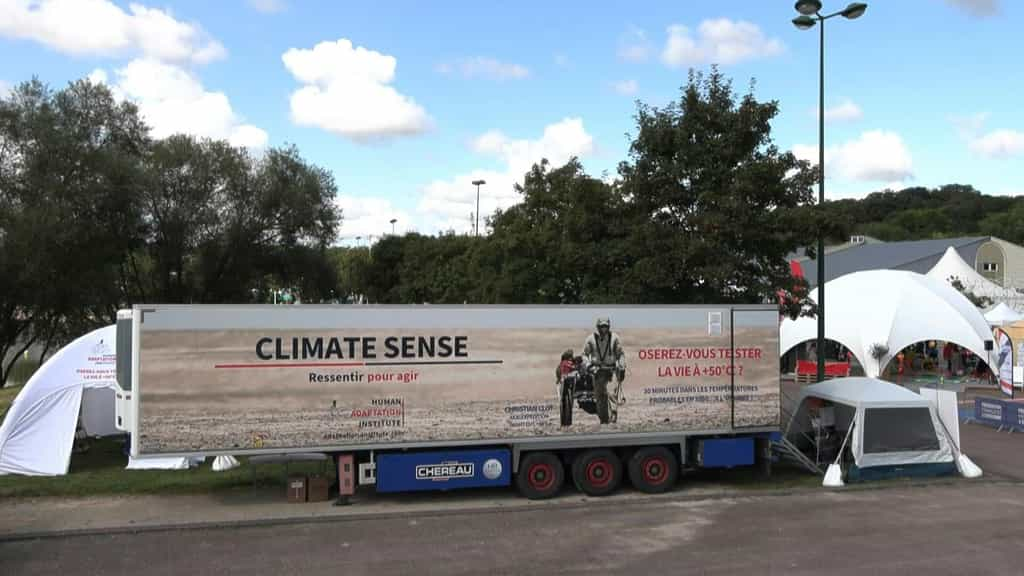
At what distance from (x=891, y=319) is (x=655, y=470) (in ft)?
74.8

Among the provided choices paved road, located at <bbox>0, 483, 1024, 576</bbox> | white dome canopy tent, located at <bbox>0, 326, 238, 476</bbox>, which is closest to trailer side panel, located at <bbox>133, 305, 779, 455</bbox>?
paved road, located at <bbox>0, 483, 1024, 576</bbox>

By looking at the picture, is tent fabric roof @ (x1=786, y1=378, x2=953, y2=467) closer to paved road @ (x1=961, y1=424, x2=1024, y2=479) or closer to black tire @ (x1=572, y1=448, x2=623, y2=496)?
paved road @ (x1=961, y1=424, x2=1024, y2=479)

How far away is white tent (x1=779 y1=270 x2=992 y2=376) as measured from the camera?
30.8 meters

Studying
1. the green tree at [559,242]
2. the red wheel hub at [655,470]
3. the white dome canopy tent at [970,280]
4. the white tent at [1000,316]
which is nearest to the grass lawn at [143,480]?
the red wheel hub at [655,470]

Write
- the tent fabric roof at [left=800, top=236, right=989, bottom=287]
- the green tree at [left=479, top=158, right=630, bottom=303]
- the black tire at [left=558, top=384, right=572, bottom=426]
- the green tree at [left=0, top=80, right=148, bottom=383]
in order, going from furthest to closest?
the tent fabric roof at [left=800, top=236, right=989, bottom=287] → the green tree at [left=0, top=80, right=148, bottom=383] → the green tree at [left=479, top=158, right=630, bottom=303] → the black tire at [left=558, top=384, right=572, bottom=426]

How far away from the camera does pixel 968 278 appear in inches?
2110

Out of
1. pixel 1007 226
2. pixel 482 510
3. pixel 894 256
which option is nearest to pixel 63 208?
pixel 482 510

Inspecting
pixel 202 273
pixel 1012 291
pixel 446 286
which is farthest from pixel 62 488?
pixel 1012 291

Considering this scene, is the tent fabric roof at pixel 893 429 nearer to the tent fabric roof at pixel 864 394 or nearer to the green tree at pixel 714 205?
the tent fabric roof at pixel 864 394

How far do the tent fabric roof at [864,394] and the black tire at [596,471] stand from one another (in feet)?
14.7

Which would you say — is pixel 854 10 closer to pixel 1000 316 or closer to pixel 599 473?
pixel 599 473

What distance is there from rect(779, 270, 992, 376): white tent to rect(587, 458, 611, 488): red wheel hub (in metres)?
19.9

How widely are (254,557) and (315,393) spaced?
2661 mm

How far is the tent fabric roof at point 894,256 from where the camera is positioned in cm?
6234
